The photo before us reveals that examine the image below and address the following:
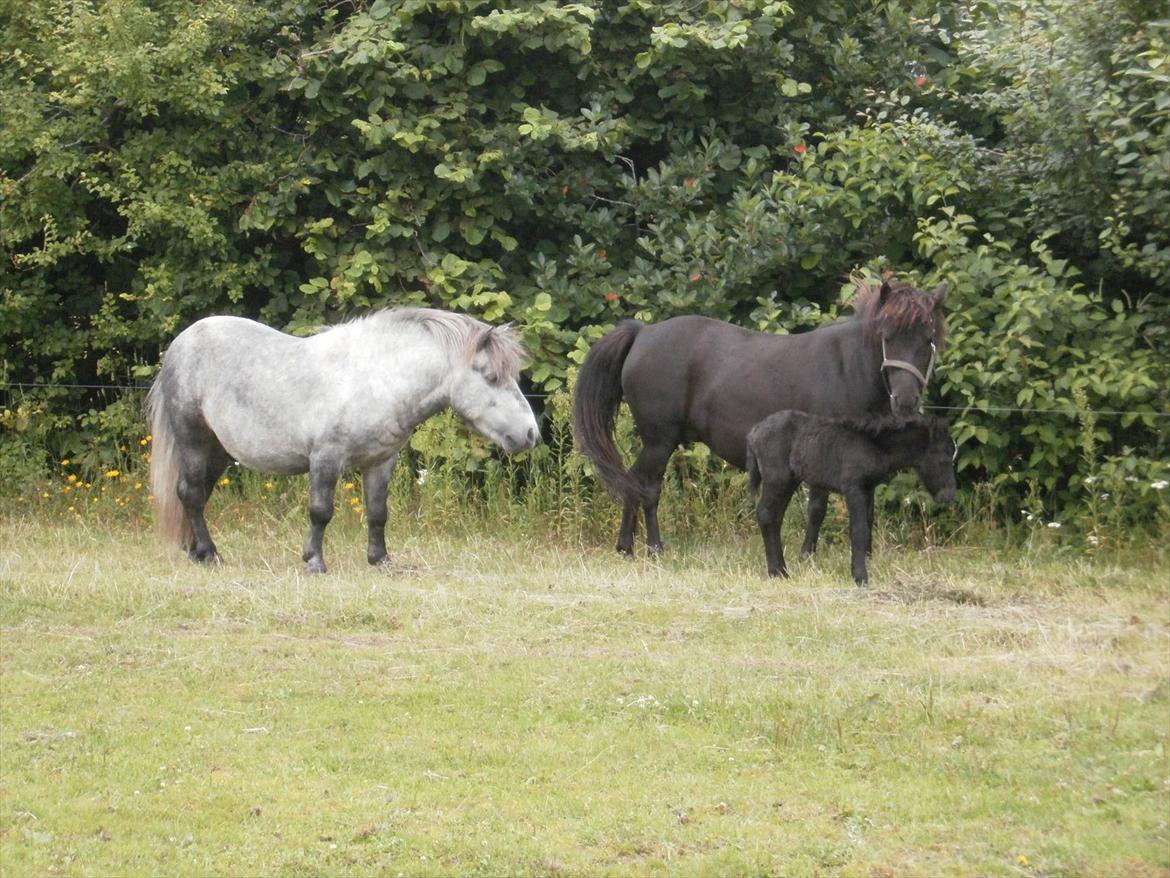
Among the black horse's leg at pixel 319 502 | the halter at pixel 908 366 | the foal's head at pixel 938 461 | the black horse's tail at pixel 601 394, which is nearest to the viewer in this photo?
the foal's head at pixel 938 461

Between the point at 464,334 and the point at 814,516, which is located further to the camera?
the point at 814,516

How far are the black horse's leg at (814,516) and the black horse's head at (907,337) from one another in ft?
2.65

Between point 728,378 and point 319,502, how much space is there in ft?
9.59

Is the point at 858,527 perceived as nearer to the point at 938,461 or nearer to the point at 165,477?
the point at 938,461

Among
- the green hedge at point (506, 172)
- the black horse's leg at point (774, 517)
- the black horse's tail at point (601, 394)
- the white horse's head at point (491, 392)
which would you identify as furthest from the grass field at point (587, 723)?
the green hedge at point (506, 172)

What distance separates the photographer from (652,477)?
1124 centimetres

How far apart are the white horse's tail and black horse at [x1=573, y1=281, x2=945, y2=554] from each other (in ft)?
9.20

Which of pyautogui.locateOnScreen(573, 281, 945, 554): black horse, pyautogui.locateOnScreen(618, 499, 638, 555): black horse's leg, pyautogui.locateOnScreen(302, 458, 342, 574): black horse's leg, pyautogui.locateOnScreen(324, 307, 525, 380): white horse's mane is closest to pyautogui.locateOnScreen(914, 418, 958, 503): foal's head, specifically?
pyautogui.locateOnScreen(573, 281, 945, 554): black horse

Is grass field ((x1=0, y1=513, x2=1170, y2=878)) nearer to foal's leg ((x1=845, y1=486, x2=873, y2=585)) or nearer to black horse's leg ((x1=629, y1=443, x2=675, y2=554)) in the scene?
foal's leg ((x1=845, y1=486, x2=873, y2=585))

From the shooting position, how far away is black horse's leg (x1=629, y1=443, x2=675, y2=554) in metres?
11.1

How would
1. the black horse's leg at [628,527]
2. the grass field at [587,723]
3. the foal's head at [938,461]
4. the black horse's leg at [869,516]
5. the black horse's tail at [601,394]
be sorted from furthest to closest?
the black horse's tail at [601,394]
the black horse's leg at [628,527]
the black horse's leg at [869,516]
the foal's head at [938,461]
the grass field at [587,723]

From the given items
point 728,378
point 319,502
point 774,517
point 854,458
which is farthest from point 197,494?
point 854,458

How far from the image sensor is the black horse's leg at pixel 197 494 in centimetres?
1062

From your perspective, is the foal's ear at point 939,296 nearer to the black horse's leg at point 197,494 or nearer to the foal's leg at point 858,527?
the foal's leg at point 858,527
